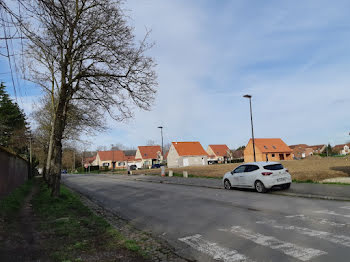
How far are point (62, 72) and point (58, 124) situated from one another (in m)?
2.47

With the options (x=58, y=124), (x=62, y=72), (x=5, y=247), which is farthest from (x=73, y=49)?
(x=5, y=247)

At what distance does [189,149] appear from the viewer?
218ft

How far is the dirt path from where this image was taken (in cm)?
461

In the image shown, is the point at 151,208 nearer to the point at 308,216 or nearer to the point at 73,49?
the point at 308,216

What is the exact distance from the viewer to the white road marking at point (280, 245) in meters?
4.53

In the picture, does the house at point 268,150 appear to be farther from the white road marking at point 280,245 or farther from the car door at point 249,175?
the white road marking at point 280,245

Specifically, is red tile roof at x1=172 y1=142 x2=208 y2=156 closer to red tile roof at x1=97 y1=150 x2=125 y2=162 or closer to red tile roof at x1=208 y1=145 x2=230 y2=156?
red tile roof at x1=208 y1=145 x2=230 y2=156

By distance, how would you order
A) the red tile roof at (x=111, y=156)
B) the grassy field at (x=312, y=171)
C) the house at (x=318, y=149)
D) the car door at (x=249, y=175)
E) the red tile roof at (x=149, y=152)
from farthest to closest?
the house at (x=318, y=149), the red tile roof at (x=111, y=156), the red tile roof at (x=149, y=152), the grassy field at (x=312, y=171), the car door at (x=249, y=175)

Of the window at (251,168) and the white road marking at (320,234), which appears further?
the window at (251,168)

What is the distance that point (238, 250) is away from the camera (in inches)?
196

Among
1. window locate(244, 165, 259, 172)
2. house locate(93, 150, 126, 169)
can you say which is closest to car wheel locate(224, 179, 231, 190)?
window locate(244, 165, 259, 172)

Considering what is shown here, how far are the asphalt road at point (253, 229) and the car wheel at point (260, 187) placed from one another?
2749mm

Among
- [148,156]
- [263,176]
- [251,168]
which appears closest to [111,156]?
[148,156]

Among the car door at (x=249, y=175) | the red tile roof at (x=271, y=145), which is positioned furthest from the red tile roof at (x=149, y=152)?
the car door at (x=249, y=175)
